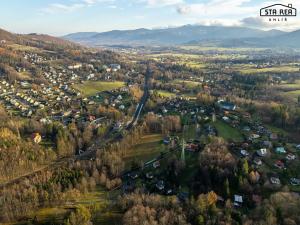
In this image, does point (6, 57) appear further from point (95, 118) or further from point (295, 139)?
point (295, 139)

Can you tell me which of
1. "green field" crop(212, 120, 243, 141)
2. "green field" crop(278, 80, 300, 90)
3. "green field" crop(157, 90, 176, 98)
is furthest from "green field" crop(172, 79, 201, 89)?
"green field" crop(212, 120, 243, 141)

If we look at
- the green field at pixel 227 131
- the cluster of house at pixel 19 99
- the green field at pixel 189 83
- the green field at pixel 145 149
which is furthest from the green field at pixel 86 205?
the green field at pixel 189 83

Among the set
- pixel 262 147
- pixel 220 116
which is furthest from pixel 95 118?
pixel 262 147

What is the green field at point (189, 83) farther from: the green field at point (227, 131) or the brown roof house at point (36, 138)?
the brown roof house at point (36, 138)

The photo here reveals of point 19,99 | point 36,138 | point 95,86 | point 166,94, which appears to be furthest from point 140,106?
point 19,99

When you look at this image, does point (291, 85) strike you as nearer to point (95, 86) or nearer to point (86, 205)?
point (95, 86)

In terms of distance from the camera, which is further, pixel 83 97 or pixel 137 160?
pixel 83 97
